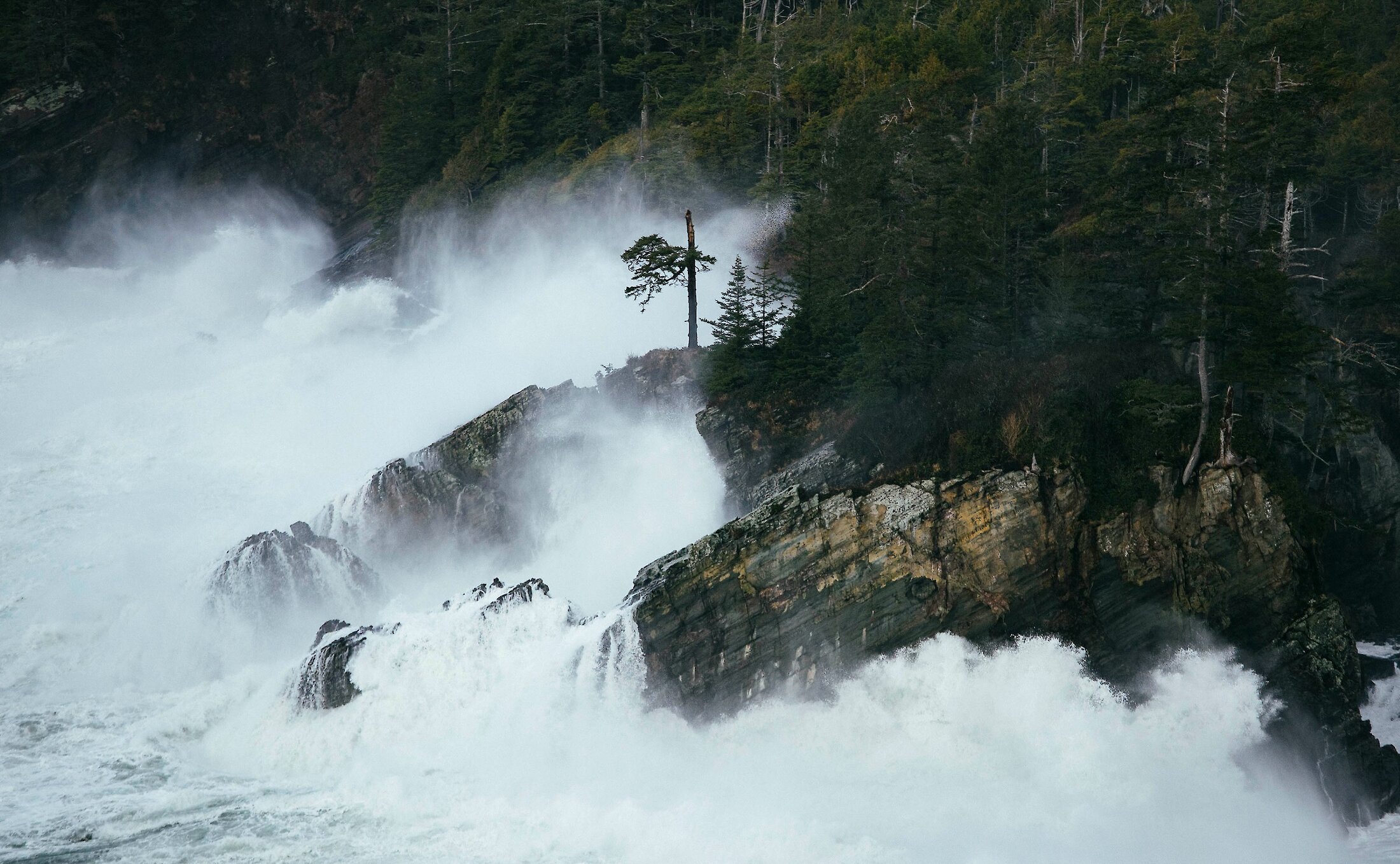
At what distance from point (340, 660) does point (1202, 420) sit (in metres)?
24.8

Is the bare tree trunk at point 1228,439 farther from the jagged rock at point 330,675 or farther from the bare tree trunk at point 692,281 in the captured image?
the jagged rock at point 330,675

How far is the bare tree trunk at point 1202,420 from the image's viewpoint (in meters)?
30.1

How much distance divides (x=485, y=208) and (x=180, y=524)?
24431 millimetres

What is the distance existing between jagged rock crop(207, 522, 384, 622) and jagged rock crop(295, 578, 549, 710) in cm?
506

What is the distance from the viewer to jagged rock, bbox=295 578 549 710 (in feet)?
111

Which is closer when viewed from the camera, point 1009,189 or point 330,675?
point 330,675

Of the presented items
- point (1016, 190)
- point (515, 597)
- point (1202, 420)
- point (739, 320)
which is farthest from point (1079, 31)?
point (515, 597)

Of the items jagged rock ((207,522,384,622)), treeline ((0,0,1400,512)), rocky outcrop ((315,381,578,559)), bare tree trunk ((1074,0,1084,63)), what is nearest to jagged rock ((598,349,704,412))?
rocky outcrop ((315,381,578,559))

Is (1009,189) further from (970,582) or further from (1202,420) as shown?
(970,582)

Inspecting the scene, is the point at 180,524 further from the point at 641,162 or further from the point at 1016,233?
the point at 1016,233

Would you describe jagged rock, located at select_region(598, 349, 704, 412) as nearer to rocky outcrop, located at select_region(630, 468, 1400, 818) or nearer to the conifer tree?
the conifer tree

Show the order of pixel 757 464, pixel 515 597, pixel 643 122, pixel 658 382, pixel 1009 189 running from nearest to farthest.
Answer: pixel 515 597
pixel 1009 189
pixel 757 464
pixel 658 382
pixel 643 122

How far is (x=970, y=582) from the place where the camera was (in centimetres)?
3036

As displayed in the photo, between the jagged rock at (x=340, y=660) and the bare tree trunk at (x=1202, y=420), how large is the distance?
59.4ft
